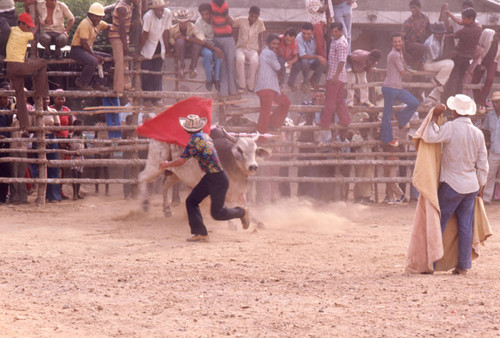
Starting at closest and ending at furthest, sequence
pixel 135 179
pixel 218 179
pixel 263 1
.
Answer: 1. pixel 218 179
2. pixel 135 179
3. pixel 263 1

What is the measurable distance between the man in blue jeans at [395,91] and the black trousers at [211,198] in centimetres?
422

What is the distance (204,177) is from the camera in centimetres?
832

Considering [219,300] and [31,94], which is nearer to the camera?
[219,300]

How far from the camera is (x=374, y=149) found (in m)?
12.6

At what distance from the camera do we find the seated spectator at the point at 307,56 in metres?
11.3

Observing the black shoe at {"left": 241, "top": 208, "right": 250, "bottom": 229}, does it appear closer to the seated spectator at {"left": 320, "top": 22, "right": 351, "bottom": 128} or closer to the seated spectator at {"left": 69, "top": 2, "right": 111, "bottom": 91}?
the seated spectator at {"left": 320, "top": 22, "right": 351, "bottom": 128}

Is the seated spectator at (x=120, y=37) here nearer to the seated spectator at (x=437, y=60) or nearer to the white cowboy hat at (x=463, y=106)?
the seated spectator at (x=437, y=60)

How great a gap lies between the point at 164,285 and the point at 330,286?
1415 millimetres

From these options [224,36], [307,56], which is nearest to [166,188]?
[224,36]

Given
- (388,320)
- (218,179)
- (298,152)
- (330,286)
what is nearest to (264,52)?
(298,152)

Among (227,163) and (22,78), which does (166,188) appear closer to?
(227,163)

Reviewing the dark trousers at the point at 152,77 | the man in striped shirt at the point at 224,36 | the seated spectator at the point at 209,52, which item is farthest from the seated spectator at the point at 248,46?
the dark trousers at the point at 152,77

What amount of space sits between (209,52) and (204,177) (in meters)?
3.35

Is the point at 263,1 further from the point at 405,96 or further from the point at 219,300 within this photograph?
the point at 219,300
